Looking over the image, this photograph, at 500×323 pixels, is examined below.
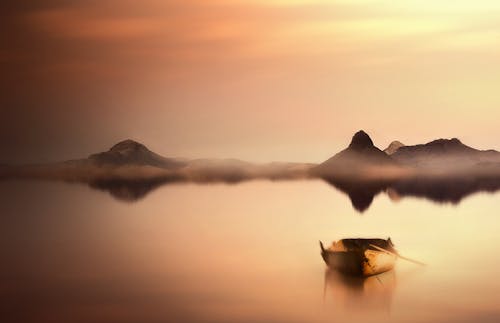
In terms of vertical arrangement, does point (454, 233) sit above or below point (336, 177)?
below

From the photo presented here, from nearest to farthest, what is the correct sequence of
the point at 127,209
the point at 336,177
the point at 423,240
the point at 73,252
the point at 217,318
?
the point at 217,318
the point at 73,252
the point at 423,240
the point at 127,209
the point at 336,177

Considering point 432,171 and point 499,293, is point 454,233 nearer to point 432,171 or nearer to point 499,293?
point 499,293

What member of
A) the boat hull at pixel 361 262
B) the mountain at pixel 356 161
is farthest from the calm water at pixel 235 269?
the mountain at pixel 356 161

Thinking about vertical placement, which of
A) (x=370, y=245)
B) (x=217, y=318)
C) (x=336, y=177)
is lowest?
(x=217, y=318)

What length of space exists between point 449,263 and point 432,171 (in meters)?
77.0

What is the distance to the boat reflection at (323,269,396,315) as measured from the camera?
49.8 ft

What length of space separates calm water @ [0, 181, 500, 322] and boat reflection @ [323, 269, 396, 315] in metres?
0.03

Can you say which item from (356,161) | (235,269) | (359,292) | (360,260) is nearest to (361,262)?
(360,260)

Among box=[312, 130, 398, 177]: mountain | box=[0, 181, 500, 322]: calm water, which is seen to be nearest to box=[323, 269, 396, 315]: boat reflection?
box=[0, 181, 500, 322]: calm water

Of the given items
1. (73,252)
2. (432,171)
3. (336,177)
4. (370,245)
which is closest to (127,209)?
(73,252)

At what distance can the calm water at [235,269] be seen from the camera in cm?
1501

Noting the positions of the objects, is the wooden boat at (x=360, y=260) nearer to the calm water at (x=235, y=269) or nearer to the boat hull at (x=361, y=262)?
the boat hull at (x=361, y=262)

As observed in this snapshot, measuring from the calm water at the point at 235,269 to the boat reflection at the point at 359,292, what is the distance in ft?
0.10

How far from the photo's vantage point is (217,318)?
14414mm
